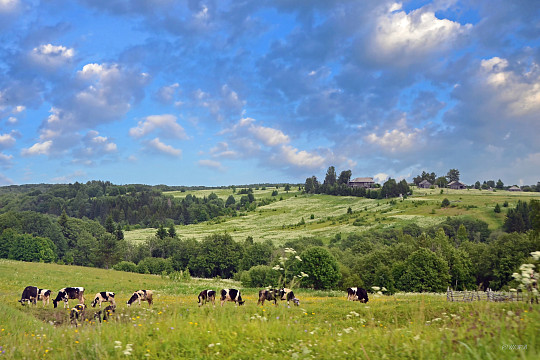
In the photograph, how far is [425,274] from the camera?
5775 centimetres

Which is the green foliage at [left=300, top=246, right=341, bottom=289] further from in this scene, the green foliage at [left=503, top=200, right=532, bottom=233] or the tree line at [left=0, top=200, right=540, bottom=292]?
the green foliage at [left=503, top=200, right=532, bottom=233]

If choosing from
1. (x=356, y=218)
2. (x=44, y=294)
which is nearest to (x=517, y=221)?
(x=356, y=218)

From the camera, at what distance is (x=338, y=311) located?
18750mm

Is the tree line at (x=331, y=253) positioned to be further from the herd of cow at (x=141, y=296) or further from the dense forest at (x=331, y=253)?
the herd of cow at (x=141, y=296)

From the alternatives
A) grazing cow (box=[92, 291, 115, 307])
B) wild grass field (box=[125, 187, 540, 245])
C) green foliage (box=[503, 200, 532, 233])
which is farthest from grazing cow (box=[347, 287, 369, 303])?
green foliage (box=[503, 200, 532, 233])

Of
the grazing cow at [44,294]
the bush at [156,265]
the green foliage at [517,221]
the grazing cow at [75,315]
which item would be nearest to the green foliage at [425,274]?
the grazing cow at [44,294]

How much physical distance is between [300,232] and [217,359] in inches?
5525

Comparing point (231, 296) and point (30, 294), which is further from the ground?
point (231, 296)

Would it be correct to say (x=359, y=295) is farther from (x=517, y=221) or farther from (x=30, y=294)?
(x=517, y=221)

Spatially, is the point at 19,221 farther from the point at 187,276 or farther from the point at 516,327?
the point at 516,327

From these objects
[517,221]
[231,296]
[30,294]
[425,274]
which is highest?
[517,221]

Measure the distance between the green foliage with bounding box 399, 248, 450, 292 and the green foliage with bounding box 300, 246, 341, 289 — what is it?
39.0 ft

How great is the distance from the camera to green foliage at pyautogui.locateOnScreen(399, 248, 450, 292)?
57.0 metres

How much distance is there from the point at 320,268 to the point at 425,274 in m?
17.3
